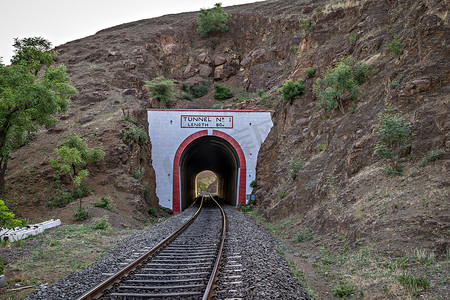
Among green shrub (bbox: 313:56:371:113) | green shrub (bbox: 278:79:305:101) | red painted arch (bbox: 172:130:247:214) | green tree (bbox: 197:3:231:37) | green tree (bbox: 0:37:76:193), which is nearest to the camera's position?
green tree (bbox: 0:37:76:193)

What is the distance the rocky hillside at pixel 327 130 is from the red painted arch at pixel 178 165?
1630 mm

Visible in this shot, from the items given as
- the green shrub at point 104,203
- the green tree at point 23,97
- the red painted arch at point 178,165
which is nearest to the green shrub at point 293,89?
the red painted arch at point 178,165

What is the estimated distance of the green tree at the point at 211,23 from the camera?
40719mm

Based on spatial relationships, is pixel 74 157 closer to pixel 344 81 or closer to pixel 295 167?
pixel 295 167

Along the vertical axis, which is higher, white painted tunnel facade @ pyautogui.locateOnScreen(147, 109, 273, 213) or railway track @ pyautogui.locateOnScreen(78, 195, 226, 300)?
white painted tunnel facade @ pyautogui.locateOnScreen(147, 109, 273, 213)

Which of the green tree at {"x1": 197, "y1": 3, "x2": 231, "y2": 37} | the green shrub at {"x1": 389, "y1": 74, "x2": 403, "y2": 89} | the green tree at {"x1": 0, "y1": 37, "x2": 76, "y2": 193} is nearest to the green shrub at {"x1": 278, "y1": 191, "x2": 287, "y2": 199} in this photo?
the green shrub at {"x1": 389, "y1": 74, "x2": 403, "y2": 89}

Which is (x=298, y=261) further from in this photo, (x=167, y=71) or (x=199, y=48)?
(x=199, y=48)

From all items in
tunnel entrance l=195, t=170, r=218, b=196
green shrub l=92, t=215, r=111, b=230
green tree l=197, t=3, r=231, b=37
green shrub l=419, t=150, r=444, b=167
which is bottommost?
tunnel entrance l=195, t=170, r=218, b=196

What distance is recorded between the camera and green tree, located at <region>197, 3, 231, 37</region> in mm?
40719

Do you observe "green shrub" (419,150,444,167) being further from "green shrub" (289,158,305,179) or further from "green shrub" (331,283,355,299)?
"green shrub" (289,158,305,179)

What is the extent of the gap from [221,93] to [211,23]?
43.0 ft

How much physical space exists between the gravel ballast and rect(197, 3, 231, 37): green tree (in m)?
37.1

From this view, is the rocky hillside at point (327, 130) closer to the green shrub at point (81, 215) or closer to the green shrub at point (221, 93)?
the green shrub at point (81, 215)

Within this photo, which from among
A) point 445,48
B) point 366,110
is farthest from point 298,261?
point 445,48
